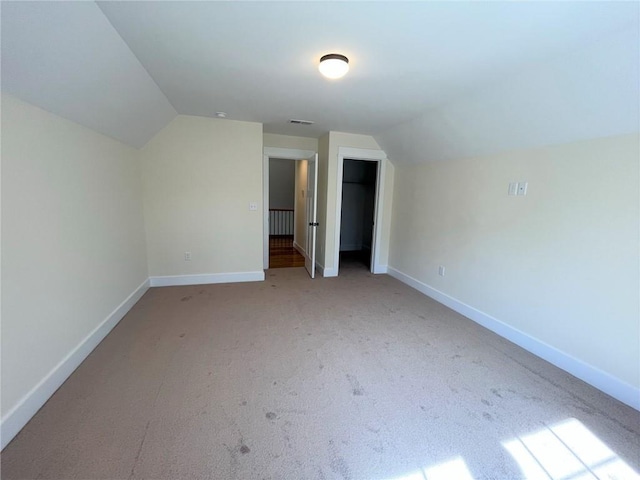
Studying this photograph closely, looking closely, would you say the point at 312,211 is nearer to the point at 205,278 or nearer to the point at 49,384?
the point at 205,278

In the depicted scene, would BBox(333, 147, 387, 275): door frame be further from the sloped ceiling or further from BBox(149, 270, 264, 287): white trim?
the sloped ceiling

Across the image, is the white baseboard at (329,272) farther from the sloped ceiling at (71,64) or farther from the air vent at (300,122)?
the sloped ceiling at (71,64)

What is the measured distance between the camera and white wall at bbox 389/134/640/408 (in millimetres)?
1979

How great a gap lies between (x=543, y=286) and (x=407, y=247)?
2093 millimetres

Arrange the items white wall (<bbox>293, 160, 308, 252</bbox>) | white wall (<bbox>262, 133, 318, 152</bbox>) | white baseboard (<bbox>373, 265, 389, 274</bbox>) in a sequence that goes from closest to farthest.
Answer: white wall (<bbox>262, 133, 318, 152</bbox>), white baseboard (<bbox>373, 265, 389, 274</bbox>), white wall (<bbox>293, 160, 308, 252</bbox>)

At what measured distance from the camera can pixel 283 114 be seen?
11.4 ft

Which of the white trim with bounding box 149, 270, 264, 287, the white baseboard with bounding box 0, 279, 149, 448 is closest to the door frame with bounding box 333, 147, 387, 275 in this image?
the white trim with bounding box 149, 270, 264, 287

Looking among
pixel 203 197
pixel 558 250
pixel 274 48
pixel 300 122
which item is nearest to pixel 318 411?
pixel 558 250

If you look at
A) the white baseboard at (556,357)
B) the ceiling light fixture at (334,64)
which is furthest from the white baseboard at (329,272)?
the ceiling light fixture at (334,64)

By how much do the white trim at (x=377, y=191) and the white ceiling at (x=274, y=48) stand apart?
5.17 feet

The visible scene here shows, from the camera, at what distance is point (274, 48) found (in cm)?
193

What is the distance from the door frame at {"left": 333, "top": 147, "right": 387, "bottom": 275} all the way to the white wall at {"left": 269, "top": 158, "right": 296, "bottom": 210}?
14.8ft

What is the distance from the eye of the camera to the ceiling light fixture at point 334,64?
6.42ft

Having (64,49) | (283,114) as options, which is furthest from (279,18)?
(283,114)
